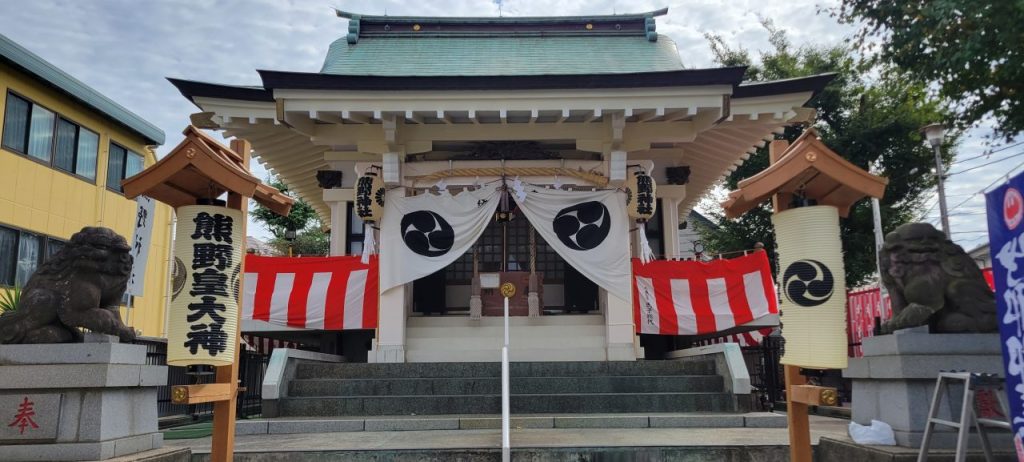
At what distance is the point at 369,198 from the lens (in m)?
11.0

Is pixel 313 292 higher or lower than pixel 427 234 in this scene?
lower

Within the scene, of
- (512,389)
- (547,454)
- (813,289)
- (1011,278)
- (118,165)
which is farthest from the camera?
(118,165)

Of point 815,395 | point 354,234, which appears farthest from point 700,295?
point 354,234

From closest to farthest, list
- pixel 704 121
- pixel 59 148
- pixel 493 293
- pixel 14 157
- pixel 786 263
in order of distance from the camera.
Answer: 1. pixel 786 263
2. pixel 704 121
3. pixel 493 293
4. pixel 14 157
5. pixel 59 148

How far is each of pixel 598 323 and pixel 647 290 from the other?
3.53ft

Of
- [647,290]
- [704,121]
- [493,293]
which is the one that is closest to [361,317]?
[493,293]

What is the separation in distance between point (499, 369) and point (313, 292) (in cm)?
390

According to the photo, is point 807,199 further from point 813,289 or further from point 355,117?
point 355,117

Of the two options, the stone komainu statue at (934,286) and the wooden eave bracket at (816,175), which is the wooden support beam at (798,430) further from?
the wooden eave bracket at (816,175)

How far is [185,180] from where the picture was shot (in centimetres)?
555

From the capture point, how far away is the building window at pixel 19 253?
51.1 ft

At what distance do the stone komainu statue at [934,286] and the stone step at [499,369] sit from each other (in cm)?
427

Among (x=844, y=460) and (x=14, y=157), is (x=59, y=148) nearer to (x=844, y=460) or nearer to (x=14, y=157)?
(x=14, y=157)

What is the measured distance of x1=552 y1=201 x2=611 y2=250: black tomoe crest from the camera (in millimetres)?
10984
